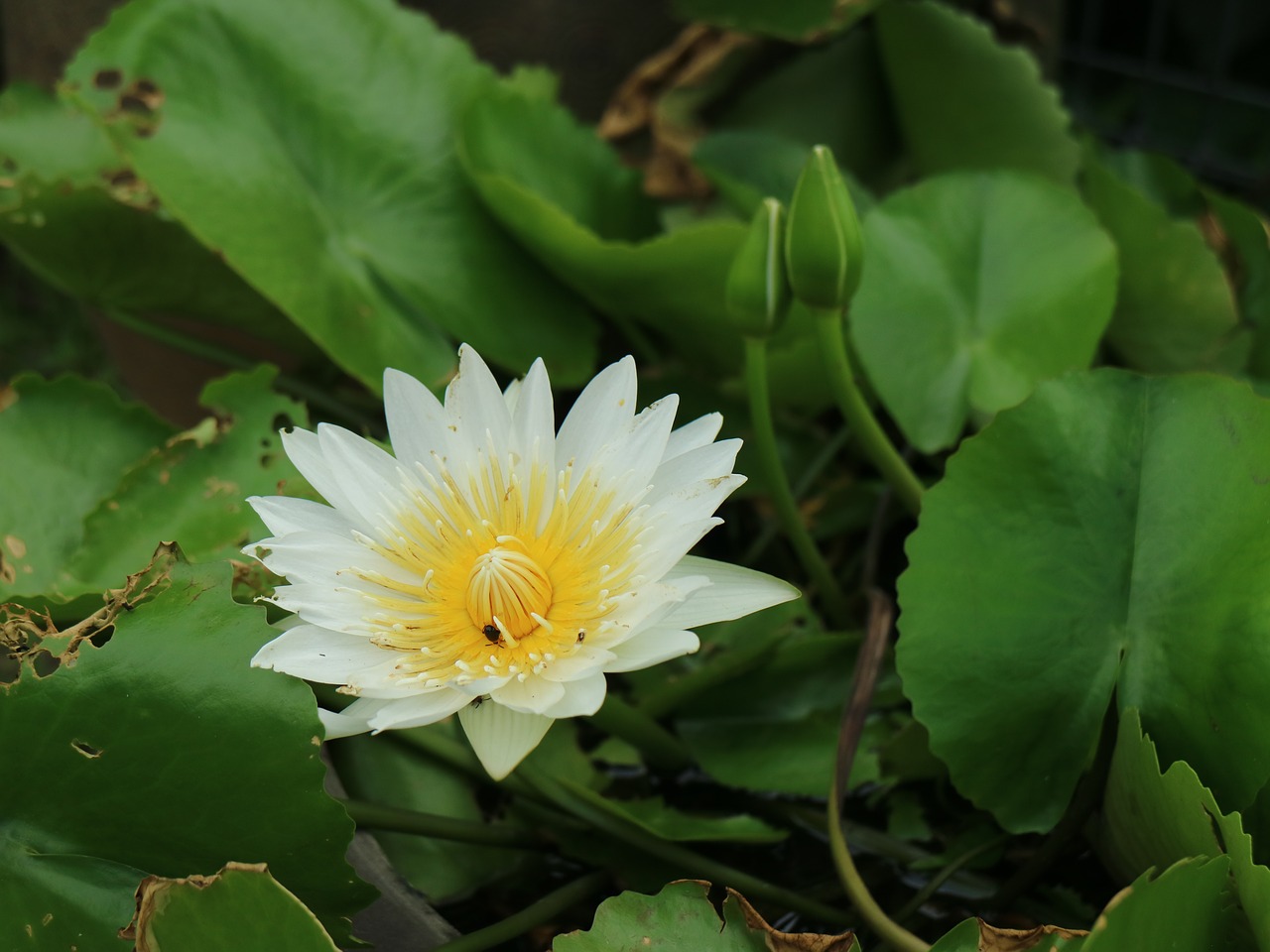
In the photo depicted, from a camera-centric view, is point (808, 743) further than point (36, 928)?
Yes

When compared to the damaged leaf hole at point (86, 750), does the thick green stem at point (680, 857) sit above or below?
below

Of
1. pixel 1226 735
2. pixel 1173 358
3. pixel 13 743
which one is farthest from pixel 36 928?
pixel 1173 358

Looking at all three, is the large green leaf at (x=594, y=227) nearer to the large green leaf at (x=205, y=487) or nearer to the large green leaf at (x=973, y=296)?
the large green leaf at (x=973, y=296)

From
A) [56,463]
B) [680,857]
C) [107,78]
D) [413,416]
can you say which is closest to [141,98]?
[107,78]

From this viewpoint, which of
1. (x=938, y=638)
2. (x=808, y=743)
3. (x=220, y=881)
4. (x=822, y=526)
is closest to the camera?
(x=220, y=881)

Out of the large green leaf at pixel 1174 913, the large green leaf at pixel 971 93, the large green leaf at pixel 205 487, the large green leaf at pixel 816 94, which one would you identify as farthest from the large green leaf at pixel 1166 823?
the large green leaf at pixel 816 94

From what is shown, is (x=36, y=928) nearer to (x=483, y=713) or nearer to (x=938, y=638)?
(x=483, y=713)

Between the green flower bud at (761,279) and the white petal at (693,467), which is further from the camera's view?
the green flower bud at (761,279)
